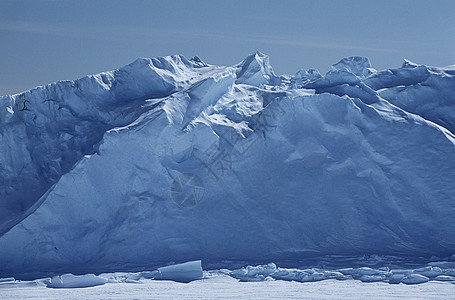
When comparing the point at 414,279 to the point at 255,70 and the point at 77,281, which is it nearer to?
the point at 77,281

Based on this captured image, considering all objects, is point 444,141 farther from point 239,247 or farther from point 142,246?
point 142,246

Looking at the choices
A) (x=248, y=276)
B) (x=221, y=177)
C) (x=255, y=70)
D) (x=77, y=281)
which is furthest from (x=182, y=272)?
(x=255, y=70)

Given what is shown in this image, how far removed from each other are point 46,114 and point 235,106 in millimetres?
6237

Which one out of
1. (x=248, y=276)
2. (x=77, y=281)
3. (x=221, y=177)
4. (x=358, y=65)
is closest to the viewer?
(x=77, y=281)

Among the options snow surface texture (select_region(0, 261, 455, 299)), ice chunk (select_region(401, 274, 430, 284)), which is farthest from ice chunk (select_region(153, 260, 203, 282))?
ice chunk (select_region(401, 274, 430, 284))

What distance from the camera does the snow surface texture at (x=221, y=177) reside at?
18.9 metres

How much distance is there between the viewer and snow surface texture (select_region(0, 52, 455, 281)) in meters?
18.9

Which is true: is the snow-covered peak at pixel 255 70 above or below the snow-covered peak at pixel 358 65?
below

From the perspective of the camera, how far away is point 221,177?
2017 cm

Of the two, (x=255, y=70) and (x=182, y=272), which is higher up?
(x=255, y=70)

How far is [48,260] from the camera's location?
18.7m

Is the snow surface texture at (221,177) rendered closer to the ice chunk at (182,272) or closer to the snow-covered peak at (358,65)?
the ice chunk at (182,272)

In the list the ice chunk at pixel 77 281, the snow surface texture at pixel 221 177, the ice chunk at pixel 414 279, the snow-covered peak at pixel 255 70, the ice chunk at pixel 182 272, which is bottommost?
the ice chunk at pixel 77 281

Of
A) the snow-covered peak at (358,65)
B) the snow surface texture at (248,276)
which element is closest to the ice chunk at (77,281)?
the snow surface texture at (248,276)
